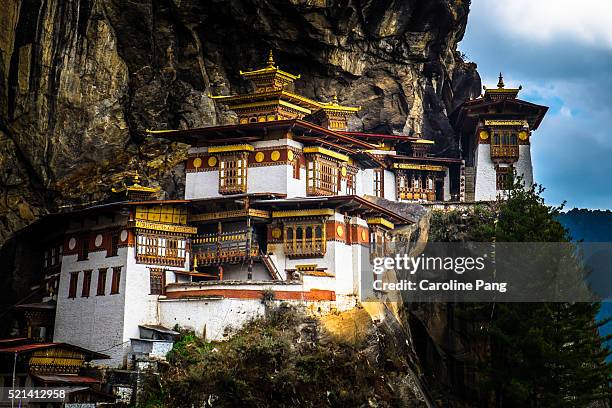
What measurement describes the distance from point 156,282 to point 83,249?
16.5ft

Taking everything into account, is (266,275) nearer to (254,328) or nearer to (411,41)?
(254,328)

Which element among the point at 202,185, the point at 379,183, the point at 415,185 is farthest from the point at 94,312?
the point at 415,185

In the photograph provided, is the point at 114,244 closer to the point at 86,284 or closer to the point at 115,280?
the point at 115,280

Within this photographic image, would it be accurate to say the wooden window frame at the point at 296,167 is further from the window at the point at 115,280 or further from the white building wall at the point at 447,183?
the white building wall at the point at 447,183

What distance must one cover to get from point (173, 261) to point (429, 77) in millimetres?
33401

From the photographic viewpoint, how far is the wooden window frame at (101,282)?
48000mm

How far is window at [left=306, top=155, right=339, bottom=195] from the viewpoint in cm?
5472

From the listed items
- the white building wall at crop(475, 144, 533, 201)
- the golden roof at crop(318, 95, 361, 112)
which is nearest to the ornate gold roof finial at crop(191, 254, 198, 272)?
the golden roof at crop(318, 95, 361, 112)

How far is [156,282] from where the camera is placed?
47.8 metres

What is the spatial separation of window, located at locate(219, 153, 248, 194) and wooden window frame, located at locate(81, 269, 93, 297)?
9.09 metres

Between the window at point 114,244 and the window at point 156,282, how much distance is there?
2.09 meters

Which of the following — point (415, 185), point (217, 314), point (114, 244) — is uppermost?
point (415, 185)

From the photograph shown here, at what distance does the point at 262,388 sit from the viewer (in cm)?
4025

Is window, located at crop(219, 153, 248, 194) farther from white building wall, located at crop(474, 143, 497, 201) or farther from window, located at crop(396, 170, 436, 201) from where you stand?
white building wall, located at crop(474, 143, 497, 201)
